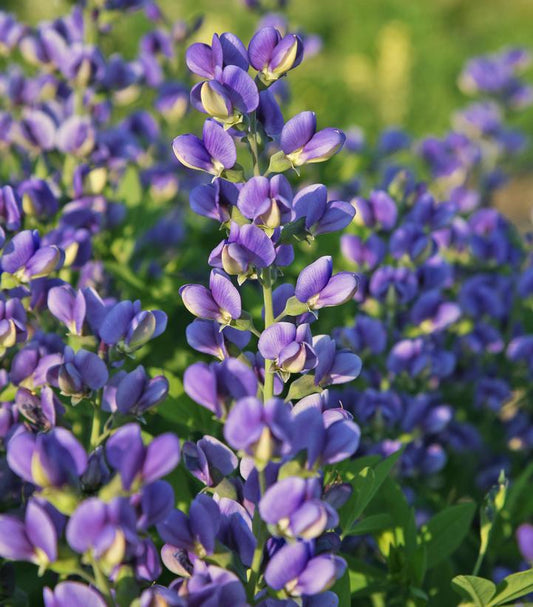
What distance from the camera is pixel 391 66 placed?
9469mm

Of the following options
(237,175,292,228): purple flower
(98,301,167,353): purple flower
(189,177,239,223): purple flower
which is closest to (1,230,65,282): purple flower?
(98,301,167,353): purple flower

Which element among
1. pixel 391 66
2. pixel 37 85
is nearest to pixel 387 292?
pixel 37 85

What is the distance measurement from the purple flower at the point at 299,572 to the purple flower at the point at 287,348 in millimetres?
248

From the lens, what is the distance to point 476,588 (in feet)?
4.09

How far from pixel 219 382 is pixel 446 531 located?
72 cm

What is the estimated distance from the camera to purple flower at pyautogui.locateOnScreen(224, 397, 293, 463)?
94cm

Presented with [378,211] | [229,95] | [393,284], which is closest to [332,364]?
[229,95]

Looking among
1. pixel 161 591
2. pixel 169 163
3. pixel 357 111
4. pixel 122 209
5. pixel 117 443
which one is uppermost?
pixel 117 443

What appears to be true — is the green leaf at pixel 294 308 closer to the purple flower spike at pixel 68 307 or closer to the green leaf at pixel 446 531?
the purple flower spike at pixel 68 307

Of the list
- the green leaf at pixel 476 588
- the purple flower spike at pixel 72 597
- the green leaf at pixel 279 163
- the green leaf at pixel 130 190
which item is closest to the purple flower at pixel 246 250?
the green leaf at pixel 279 163

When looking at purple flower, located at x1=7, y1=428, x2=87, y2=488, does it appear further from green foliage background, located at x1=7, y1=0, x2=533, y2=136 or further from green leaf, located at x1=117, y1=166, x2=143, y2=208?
green foliage background, located at x1=7, y1=0, x2=533, y2=136

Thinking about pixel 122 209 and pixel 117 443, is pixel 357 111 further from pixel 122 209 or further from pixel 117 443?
pixel 117 443

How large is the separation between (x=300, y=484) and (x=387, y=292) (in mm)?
957

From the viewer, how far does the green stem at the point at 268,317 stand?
1.12 meters
